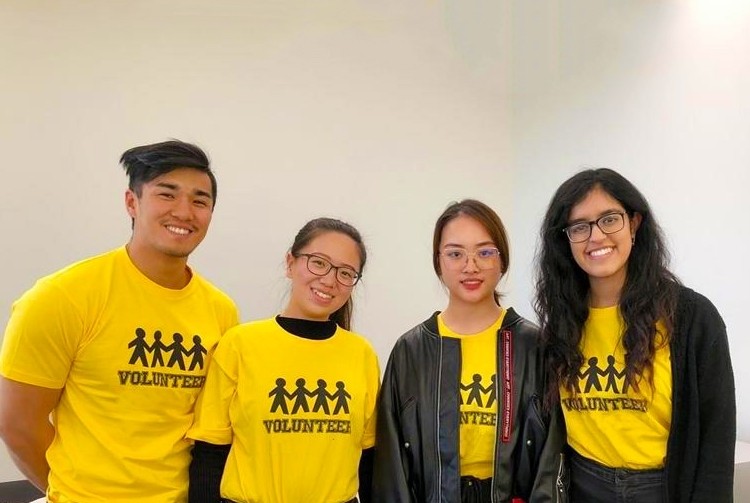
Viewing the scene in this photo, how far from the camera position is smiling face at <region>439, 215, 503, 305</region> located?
1.75 metres

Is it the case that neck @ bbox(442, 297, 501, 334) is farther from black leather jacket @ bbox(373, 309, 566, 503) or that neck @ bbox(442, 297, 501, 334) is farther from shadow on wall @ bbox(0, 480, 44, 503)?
shadow on wall @ bbox(0, 480, 44, 503)

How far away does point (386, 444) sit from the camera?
1.69 m

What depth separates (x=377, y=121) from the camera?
149 inches

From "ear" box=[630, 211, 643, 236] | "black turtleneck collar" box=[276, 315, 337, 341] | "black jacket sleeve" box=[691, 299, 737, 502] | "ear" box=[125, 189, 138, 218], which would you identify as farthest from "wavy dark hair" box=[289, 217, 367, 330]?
"black jacket sleeve" box=[691, 299, 737, 502]

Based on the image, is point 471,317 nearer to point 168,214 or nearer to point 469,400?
point 469,400

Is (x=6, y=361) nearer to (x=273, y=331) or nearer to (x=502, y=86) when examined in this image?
(x=273, y=331)

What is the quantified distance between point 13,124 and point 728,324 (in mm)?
3595

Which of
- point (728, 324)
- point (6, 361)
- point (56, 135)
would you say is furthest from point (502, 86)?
point (6, 361)

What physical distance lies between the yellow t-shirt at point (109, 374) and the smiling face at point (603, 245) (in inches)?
44.3

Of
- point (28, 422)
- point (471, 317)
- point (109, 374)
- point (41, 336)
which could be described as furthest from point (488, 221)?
point (28, 422)

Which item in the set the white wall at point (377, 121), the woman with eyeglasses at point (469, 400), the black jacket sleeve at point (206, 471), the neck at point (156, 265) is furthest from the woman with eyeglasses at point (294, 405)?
the white wall at point (377, 121)

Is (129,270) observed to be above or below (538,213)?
below

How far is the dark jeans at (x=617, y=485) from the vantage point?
152 cm

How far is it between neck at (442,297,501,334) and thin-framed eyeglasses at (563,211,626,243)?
33 cm
